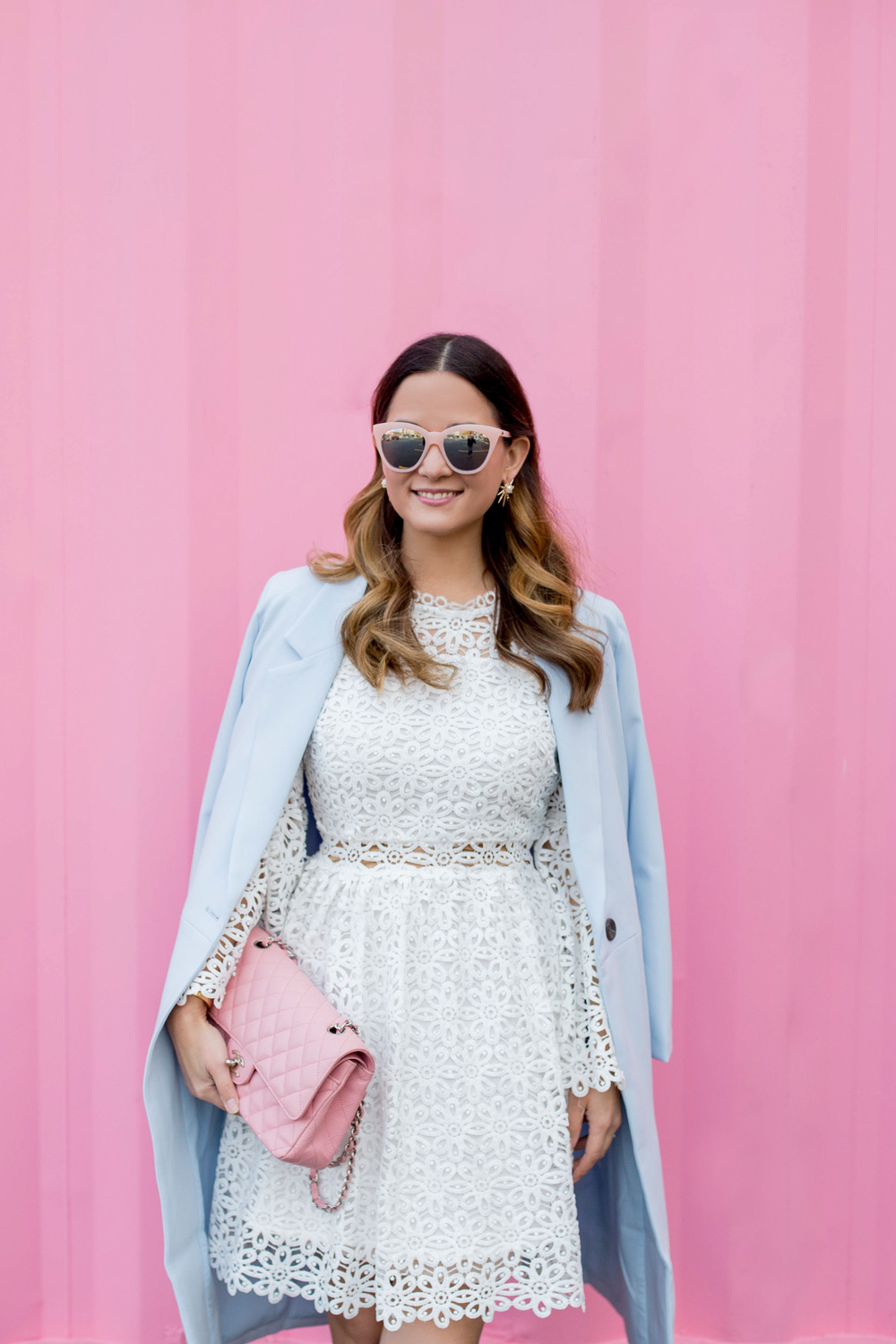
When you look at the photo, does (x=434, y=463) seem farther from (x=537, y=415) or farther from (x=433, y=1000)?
(x=433, y=1000)

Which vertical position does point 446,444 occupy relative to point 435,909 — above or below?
above

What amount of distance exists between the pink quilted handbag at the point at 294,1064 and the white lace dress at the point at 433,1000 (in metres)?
0.05

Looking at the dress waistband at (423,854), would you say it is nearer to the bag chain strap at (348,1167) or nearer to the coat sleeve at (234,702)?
the coat sleeve at (234,702)

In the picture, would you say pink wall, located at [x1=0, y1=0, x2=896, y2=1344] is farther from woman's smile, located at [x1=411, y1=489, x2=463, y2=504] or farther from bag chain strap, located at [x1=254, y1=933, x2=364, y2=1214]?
bag chain strap, located at [x1=254, y1=933, x2=364, y2=1214]

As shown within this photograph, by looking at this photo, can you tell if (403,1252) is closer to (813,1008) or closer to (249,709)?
(249,709)

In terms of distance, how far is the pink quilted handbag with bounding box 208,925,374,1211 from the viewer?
179cm

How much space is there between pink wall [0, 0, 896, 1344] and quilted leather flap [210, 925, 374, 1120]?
76cm

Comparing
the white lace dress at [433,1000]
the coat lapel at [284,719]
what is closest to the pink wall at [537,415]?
the coat lapel at [284,719]

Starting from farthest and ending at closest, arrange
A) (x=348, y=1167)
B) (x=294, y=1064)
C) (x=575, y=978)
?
(x=575, y=978)
(x=348, y=1167)
(x=294, y=1064)

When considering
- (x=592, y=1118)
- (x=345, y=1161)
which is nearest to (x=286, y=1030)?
(x=345, y=1161)

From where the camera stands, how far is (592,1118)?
2057 mm

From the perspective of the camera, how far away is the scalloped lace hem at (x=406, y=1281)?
1.85 m

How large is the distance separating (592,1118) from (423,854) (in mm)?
603

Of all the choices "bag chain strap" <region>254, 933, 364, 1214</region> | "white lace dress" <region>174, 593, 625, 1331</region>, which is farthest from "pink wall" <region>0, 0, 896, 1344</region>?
"bag chain strap" <region>254, 933, 364, 1214</region>
